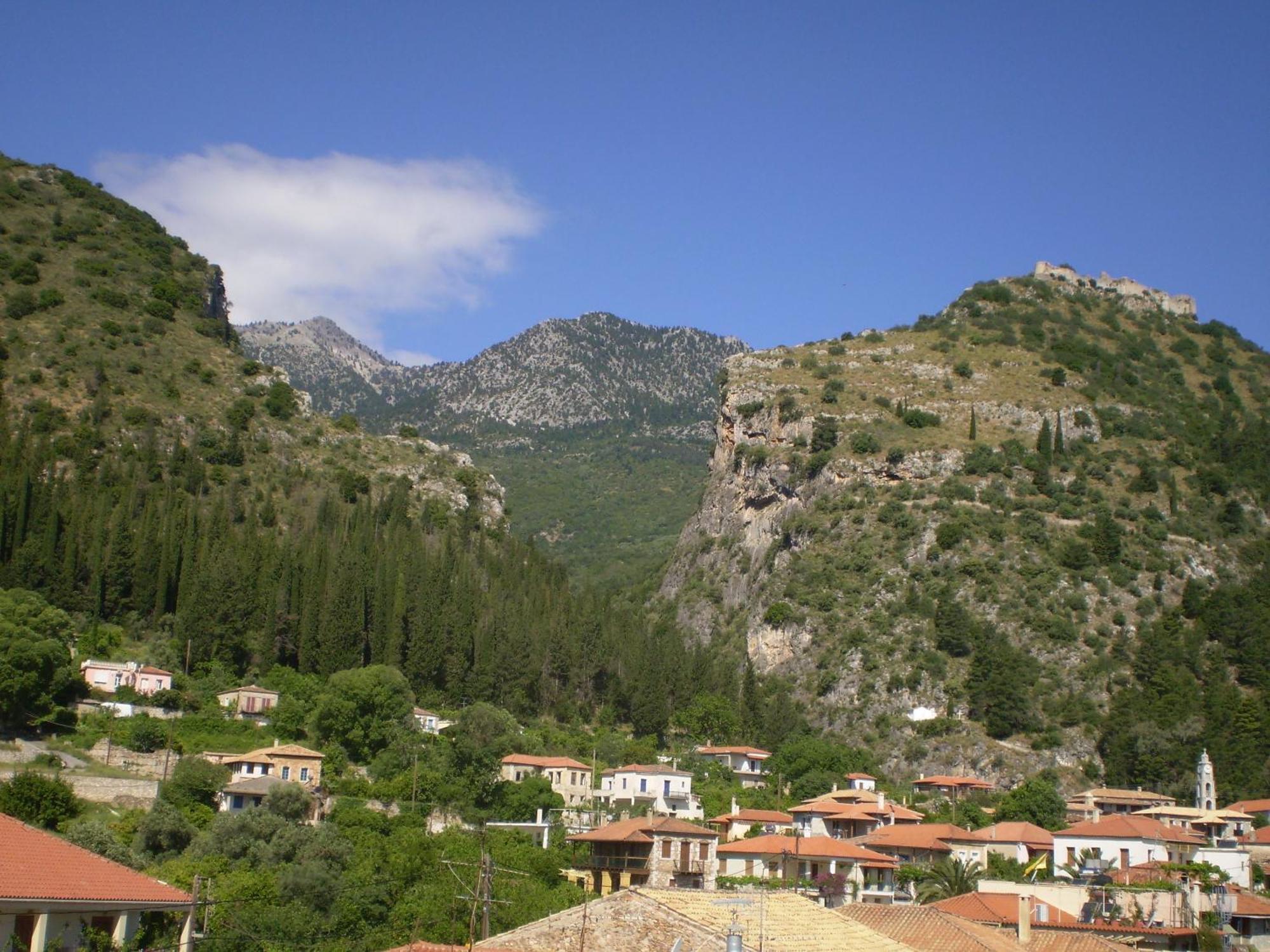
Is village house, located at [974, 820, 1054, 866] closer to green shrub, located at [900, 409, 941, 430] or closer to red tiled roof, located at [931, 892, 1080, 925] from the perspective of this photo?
red tiled roof, located at [931, 892, 1080, 925]

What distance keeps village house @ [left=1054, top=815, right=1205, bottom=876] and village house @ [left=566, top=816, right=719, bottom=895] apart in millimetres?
15366

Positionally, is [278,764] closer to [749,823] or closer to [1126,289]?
[749,823]

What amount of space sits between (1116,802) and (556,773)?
31398 millimetres

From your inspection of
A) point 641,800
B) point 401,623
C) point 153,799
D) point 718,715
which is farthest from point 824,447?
point 153,799

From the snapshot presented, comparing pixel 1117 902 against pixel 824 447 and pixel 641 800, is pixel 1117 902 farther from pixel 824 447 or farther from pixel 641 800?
pixel 824 447

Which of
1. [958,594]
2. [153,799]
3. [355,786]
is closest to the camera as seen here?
[153,799]

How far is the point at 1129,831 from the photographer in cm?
6003

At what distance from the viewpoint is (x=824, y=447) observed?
134 metres

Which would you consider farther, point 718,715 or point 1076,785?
point 718,715

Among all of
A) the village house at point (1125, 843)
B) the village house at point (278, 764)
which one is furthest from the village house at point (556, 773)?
the village house at point (1125, 843)

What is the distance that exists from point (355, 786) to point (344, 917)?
687 inches

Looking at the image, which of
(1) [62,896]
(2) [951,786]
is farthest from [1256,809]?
(1) [62,896]

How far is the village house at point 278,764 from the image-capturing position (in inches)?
2653

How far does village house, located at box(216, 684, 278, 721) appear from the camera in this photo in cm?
7888
